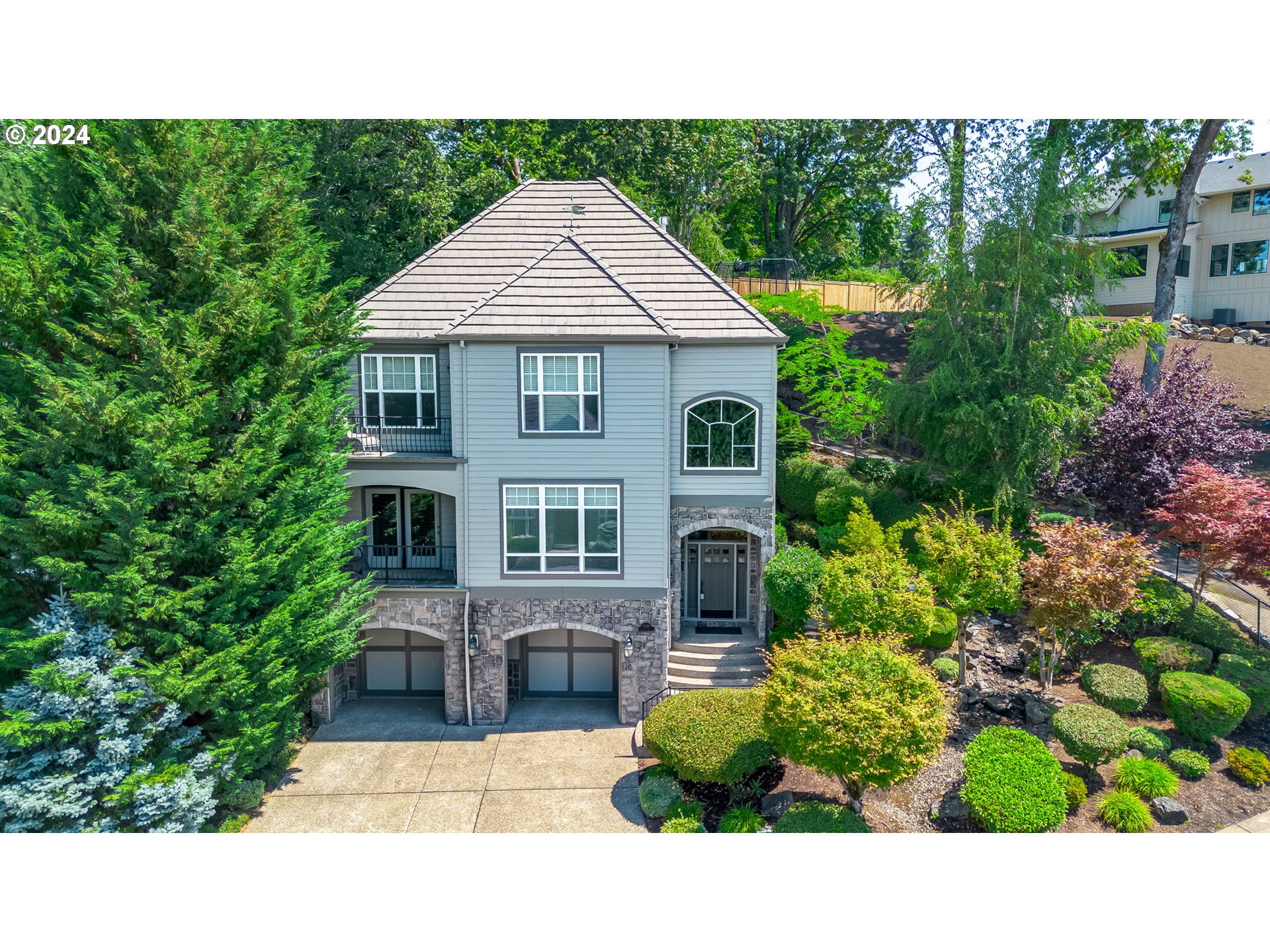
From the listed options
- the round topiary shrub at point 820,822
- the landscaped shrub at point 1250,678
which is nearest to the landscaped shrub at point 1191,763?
the landscaped shrub at point 1250,678

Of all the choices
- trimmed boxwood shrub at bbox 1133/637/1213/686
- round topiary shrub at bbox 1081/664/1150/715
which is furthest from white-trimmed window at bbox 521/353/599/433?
trimmed boxwood shrub at bbox 1133/637/1213/686

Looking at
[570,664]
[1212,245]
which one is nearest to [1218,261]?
[1212,245]

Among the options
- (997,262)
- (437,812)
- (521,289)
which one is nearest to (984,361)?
(997,262)

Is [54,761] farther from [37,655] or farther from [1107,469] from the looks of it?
[1107,469]

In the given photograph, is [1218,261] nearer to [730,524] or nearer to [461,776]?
[730,524]

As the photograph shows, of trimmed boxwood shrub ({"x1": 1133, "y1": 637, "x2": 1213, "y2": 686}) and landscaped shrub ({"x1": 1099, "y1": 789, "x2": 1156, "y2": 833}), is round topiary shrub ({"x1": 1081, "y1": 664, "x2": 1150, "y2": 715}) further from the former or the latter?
landscaped shrub ({"x1": 1099, "y1": 789, "x2": 1156, "y2": 833})

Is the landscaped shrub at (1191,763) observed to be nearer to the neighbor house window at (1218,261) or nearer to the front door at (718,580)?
the front door at (718,580)
